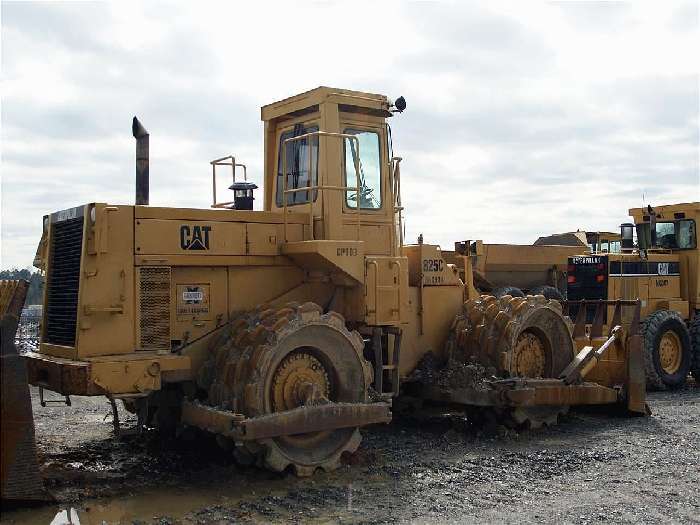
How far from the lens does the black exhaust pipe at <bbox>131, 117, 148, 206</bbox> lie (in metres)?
8.03

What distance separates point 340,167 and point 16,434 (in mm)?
4259

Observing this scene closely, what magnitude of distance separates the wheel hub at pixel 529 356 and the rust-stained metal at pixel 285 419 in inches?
97.7

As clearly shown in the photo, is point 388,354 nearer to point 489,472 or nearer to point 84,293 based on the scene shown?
point 489,472

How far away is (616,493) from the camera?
7.08 m

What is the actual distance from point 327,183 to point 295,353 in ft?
6.55

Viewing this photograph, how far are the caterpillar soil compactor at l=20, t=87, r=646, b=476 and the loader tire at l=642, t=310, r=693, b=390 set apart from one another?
3.39m

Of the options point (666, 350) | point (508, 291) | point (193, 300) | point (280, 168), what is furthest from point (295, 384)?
point (508, 291)

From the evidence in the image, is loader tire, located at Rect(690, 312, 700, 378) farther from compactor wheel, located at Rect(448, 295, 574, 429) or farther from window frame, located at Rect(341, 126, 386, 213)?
window frame, located at Rect(341, 126, 386, 213)

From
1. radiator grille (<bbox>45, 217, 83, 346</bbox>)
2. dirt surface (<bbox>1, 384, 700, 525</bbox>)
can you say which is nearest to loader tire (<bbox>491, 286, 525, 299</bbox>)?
dirt surface (<bbox>1, 384, 700, 525</bbox>)

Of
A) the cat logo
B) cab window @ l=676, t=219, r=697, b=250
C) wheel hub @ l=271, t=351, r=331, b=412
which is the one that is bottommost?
wheel hub @ l=271, t=351, r=331, b=412

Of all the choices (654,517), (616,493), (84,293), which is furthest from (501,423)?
(84,293)

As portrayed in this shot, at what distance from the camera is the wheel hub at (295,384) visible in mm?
7582

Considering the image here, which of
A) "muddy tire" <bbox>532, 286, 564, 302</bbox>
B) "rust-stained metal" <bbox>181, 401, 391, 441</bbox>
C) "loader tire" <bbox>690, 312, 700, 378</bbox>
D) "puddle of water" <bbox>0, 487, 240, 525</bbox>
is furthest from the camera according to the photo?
"muddy tire" <bbox>532, 286, 564, 302</bbox>

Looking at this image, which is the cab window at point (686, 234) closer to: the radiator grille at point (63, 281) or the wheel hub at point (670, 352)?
the wheel hub at point (670, 352)
